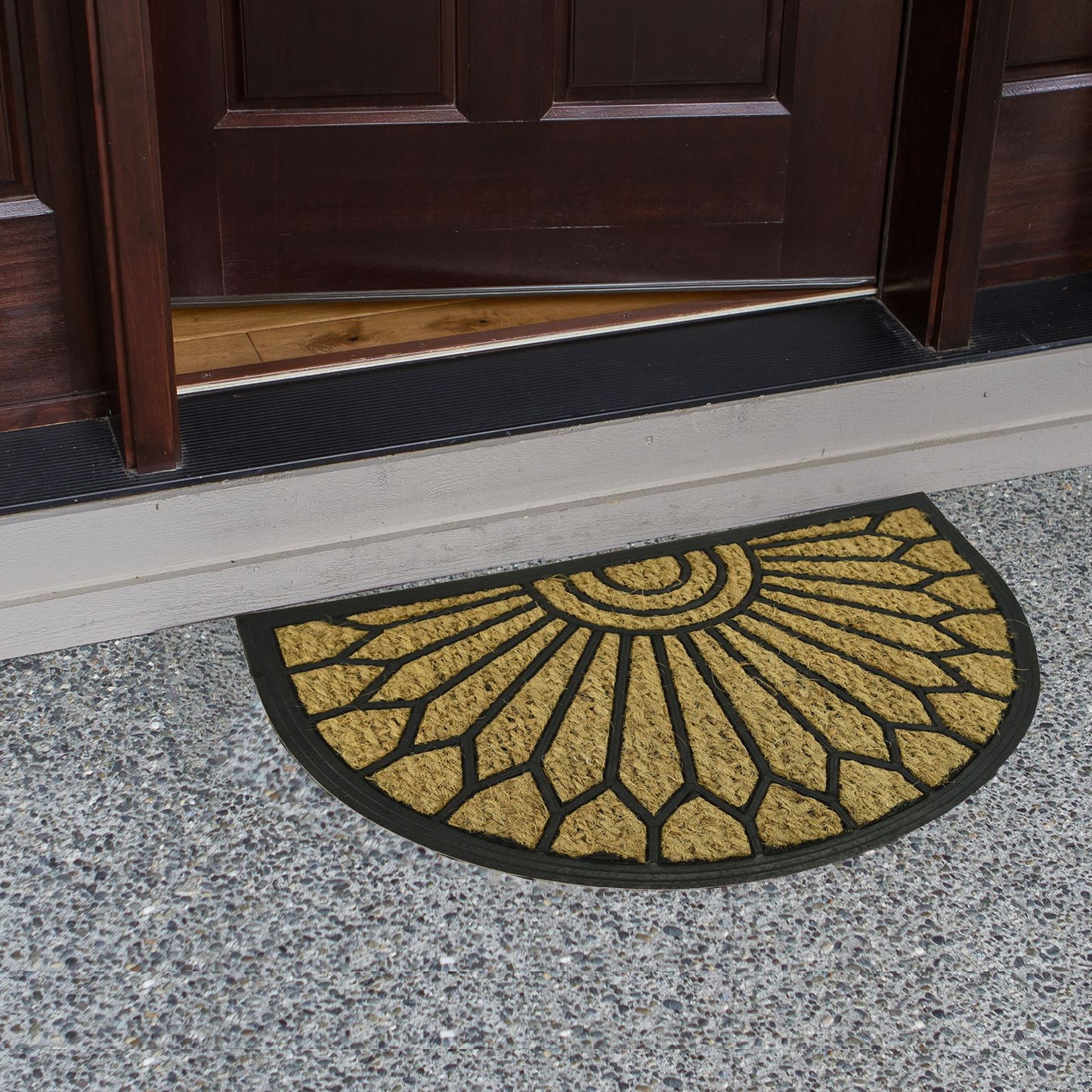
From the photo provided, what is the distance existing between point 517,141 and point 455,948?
1.24 metres

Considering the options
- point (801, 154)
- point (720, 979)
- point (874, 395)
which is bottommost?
point (720, 979)

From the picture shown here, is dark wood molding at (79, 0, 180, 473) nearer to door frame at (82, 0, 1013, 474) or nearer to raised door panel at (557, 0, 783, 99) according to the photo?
door frame at (82, 0, 1013, 474)

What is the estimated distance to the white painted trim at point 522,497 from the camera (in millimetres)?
1856

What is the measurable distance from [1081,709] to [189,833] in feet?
3.68

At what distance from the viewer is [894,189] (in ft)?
7.44

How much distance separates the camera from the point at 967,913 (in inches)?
59.6

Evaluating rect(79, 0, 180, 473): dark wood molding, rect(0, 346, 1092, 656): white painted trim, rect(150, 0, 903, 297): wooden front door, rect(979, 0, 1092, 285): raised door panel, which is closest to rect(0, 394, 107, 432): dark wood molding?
rect(79, 0, 180, 473): dark wood molding

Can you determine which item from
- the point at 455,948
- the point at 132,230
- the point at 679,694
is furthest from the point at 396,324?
the point at 455,948

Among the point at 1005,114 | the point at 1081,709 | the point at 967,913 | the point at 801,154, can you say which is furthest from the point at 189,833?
the point at 1005,114

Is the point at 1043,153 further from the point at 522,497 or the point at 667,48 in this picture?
the point at 522,497

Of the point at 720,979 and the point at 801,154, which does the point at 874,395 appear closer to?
the point at 801,154

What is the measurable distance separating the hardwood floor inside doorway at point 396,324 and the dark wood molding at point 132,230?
19 centimetres

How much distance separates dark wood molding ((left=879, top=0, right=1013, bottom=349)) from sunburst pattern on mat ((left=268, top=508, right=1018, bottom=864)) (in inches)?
15.7

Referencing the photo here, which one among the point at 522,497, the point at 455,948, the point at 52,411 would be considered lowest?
the point at 455,948
